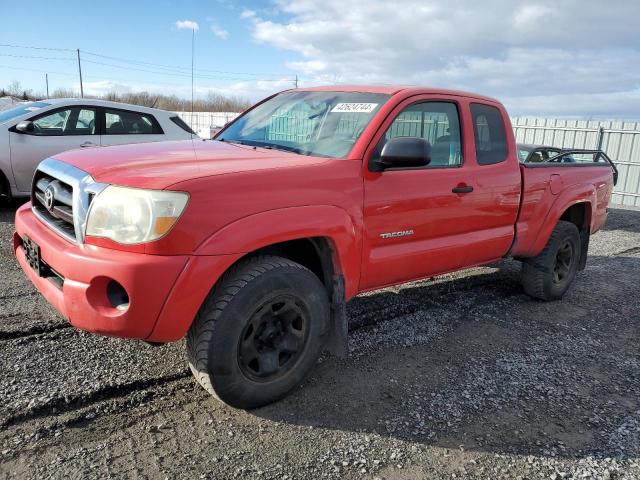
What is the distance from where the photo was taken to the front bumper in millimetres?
2318

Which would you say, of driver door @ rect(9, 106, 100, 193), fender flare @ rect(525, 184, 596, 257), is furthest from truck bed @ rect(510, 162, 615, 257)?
driver door @ rect(9, 106, 100, 193)

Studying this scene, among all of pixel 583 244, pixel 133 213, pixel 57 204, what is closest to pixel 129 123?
pixel 57 204

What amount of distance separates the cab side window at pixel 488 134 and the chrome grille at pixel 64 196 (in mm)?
2753

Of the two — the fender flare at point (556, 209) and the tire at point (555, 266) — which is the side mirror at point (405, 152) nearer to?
the fender flare at point (556, 209)

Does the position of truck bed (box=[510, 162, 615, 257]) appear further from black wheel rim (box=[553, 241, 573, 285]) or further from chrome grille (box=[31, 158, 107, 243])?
chrome grille (box=[31, 158, 107, 243])

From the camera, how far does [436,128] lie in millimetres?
3781

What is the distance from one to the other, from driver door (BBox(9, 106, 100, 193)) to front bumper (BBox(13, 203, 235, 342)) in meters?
5.32

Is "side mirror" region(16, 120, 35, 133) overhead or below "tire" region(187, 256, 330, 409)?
overhead

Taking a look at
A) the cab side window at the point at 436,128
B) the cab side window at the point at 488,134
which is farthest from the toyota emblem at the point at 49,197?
the cab side window at the point at 488,134

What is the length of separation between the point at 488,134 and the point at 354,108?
51.0 inches

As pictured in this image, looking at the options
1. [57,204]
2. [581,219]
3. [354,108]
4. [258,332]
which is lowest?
[258,332]

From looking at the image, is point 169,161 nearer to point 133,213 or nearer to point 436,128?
point 133,213

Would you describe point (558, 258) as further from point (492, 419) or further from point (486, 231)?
point (492, 419)

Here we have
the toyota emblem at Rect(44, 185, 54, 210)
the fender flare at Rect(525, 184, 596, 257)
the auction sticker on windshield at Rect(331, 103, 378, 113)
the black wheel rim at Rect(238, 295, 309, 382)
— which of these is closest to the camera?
the black wheel rim at Rect(238, 295, 309, 382)
